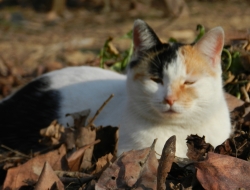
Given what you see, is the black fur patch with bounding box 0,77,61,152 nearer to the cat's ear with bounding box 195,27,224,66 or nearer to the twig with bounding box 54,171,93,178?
the twig with bounding box 54,171,93,178

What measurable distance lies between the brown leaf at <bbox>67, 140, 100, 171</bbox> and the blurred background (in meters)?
2.43

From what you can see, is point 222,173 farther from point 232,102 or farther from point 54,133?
point 232,102

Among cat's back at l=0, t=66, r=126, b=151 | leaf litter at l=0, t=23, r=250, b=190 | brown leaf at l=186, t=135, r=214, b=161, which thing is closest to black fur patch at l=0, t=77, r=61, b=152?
cat's back at l=0, t=66, r=126, b=151

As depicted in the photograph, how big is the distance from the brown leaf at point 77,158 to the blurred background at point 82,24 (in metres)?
2.43

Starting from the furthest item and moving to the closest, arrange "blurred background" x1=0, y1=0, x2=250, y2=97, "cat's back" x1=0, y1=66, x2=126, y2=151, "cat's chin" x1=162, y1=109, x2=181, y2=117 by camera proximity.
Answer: "blurred background" x1=0, y1=0, x2=250, y2=97
"cat's back" x1=0, y1=66, x2=126, y2=151
"cat's chin" x1=162, y1=109, x2=181, y2=117

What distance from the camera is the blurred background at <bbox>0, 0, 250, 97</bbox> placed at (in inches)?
287

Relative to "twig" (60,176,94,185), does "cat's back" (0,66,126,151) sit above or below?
below

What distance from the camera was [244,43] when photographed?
3.70 metres

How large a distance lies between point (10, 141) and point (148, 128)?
1101mm

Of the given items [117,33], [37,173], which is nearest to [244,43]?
[37,173]

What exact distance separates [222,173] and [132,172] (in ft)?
1.22

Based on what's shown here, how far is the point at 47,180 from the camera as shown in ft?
7.55

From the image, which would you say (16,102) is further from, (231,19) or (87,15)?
(87,15)

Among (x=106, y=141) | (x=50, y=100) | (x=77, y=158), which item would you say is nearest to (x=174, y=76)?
(x=106, y=141)
